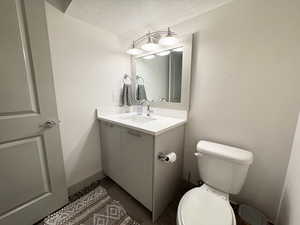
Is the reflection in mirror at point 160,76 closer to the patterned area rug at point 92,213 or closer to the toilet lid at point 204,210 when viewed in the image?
the toilet lid at point 204,210

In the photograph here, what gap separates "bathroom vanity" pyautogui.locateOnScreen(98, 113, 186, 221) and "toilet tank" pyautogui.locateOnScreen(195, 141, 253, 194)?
305 mm

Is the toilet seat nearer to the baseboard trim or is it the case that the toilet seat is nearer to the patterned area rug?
the patterned area rug

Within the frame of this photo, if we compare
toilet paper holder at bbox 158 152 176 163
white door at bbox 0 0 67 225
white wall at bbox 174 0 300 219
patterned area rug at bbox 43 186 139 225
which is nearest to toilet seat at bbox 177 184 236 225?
toilet paper holder at bbox 158 152 176 163

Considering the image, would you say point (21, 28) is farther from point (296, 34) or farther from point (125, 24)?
point (296, 34)

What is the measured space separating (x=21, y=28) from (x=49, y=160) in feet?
3.61

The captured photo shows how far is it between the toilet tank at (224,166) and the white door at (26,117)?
4.52 feet

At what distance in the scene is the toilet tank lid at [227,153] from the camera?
95 cm

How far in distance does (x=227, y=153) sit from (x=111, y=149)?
1.21 m

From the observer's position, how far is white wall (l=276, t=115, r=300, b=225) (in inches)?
30.5

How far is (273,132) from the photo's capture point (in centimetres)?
100

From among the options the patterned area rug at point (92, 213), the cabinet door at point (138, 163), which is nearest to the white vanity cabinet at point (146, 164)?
the cabinet door at point (138, 163)

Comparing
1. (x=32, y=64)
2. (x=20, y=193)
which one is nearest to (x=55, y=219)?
(x=20, y=193)

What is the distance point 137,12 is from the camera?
124 cm

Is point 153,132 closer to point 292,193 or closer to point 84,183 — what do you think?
point 292,193
